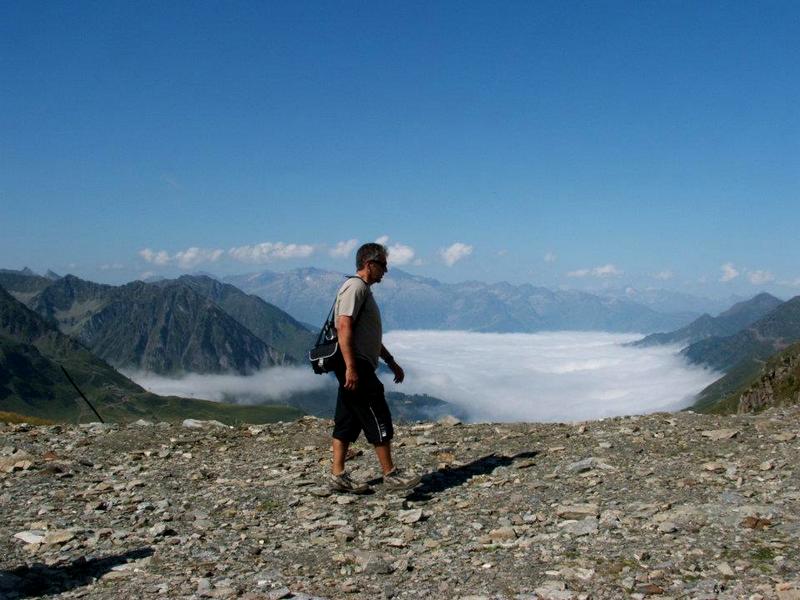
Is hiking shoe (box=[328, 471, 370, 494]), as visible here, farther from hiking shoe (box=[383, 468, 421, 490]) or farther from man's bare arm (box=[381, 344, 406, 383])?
man's bare arm (box=[381, 344, 406, 383])

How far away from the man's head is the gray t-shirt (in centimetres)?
18

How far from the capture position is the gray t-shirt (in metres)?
8.92

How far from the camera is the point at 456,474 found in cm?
1041

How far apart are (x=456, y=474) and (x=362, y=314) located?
3.20 m

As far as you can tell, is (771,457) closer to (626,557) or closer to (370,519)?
(626,557)

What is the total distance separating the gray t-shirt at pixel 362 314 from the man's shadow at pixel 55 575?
3.70 m

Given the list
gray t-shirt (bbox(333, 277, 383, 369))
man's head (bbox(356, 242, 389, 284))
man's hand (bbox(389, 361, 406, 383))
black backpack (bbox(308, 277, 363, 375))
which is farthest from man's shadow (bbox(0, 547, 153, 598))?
man's head (bbox(356, 242, 389, 284))

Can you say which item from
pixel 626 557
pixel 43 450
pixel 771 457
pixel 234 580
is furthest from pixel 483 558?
pixel 43 450

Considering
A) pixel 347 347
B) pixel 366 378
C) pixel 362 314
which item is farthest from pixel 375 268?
pixel 366 378

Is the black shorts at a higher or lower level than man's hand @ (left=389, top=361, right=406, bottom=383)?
lower

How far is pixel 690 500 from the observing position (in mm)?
8258

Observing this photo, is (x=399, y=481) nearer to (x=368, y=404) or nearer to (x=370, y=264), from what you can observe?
(x=368, y=404)

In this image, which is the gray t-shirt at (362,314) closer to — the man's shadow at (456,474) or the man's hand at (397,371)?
the man's hand at (397,371)

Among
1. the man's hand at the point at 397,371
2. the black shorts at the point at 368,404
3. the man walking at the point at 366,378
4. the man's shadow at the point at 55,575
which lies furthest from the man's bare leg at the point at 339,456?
the man's shadow at the point at 55,575
